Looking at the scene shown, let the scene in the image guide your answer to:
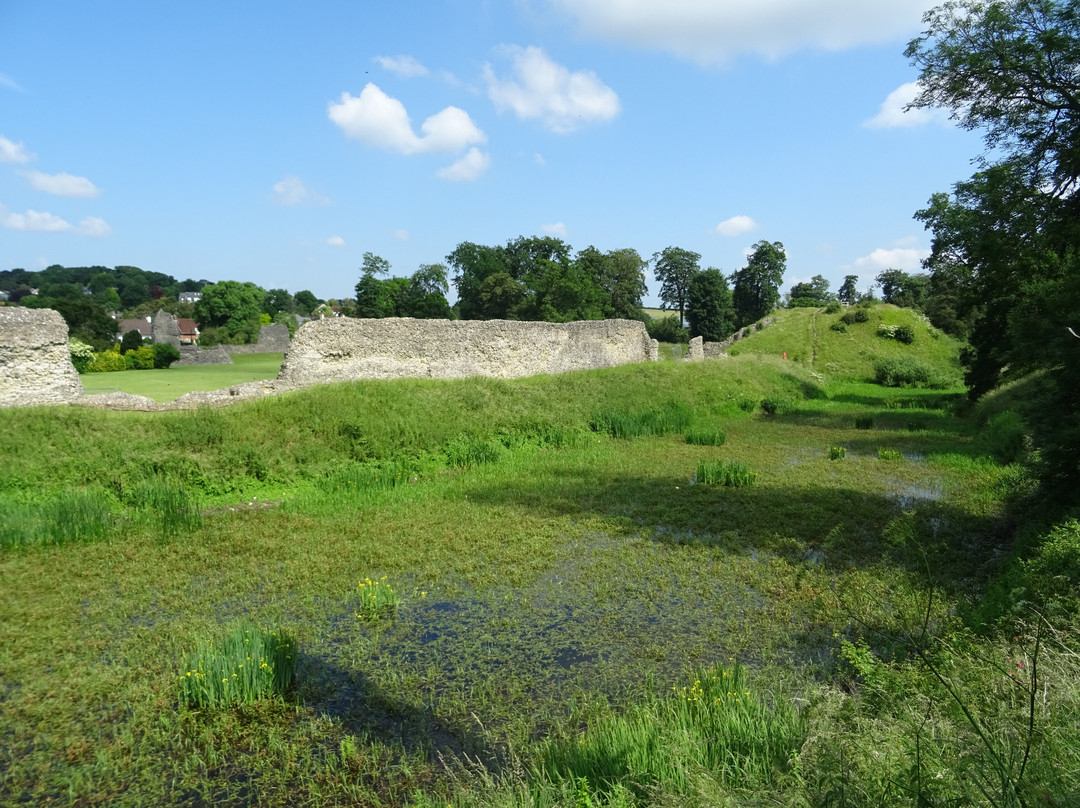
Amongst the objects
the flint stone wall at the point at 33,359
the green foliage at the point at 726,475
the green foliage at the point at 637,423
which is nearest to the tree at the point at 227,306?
the flint stone wall at the point at 33,359

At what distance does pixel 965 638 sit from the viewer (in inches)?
173

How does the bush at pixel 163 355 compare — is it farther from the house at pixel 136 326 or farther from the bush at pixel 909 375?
the house at pixel 136 326

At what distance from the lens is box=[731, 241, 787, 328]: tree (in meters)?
60.6

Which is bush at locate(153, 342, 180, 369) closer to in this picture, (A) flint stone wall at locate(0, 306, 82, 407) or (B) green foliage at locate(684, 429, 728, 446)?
(A) flint stone wall at locate(0, 306, 82, 407)

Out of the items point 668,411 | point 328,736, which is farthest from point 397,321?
point 328,736

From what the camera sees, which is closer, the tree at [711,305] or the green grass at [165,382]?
the green grass at [165,382]

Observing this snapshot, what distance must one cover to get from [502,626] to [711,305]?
57.2m

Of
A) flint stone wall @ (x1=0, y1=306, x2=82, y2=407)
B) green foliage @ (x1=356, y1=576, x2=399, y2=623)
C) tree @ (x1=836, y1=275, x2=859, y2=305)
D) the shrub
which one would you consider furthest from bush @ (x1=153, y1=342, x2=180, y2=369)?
tree @ (x1=836, y1=275, x2=859, y2=305)

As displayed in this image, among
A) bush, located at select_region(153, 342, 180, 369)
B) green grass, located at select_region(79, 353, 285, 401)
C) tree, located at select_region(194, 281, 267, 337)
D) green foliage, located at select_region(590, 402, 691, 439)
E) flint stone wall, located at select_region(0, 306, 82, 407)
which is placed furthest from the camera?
tree, located at select_region(194, 281, 267, 337)

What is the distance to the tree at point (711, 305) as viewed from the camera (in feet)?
193

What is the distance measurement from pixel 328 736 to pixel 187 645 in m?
1.82

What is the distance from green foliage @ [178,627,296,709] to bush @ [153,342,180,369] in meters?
26.0

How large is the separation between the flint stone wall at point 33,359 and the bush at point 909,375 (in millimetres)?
32740

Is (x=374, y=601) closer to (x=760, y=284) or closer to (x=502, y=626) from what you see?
(x=502, y=626)
